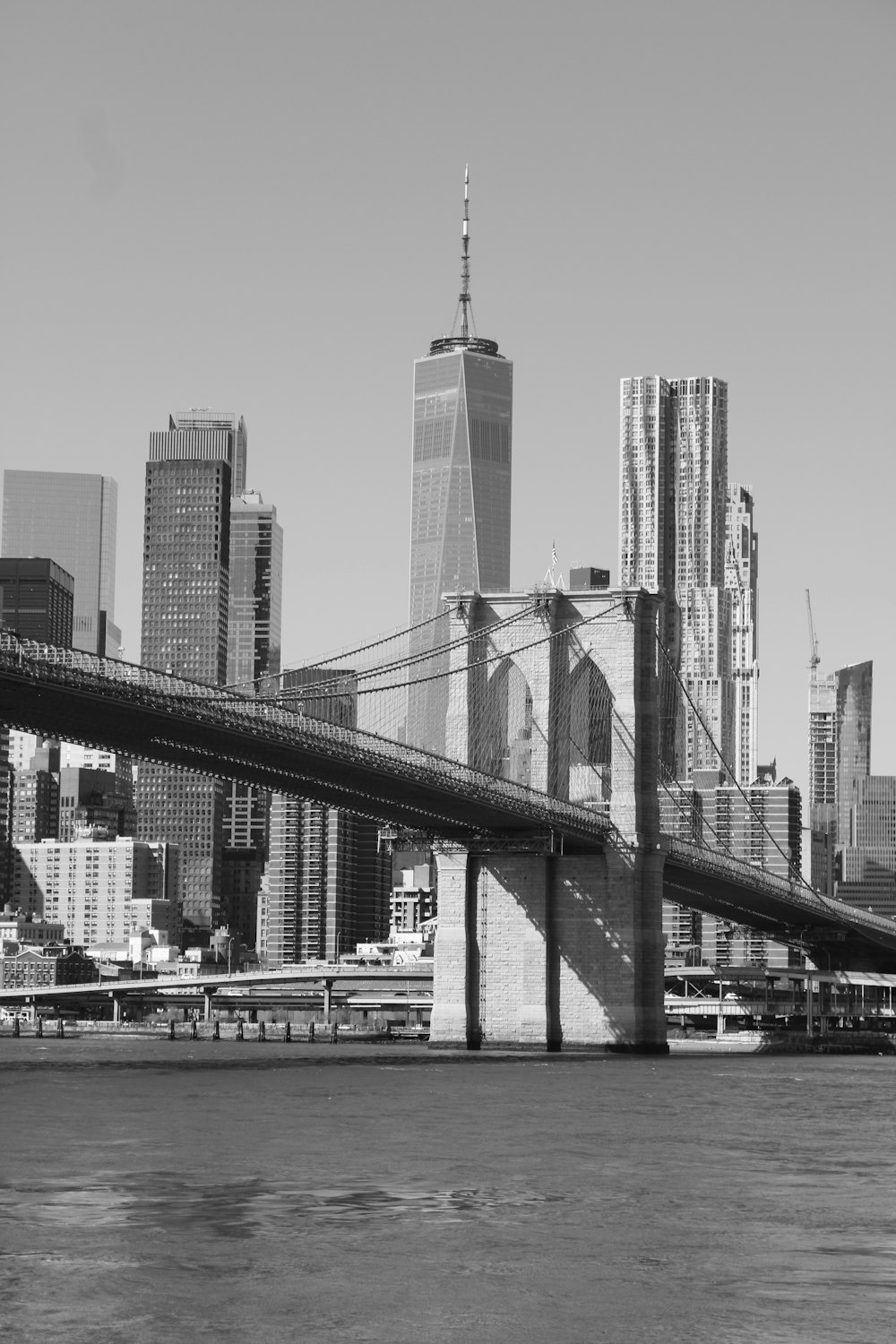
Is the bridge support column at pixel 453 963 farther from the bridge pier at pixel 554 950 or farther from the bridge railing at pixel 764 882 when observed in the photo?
the bridge railing at pixel 764 882

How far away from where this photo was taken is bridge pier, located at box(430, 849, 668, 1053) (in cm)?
7344

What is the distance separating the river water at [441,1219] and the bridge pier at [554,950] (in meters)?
24.7

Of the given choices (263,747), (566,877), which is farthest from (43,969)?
(263,747)

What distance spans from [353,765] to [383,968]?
302 feet

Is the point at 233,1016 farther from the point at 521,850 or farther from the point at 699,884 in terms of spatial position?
the point at 521,850

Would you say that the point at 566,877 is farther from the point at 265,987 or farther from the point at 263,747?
the point at 265,987

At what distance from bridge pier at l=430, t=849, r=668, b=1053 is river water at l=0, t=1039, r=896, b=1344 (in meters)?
24.7

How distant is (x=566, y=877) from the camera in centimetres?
7456

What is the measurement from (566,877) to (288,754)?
17.1 m

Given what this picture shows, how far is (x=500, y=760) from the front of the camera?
78250mm

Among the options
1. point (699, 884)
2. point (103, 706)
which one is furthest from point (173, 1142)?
point (699, 884)

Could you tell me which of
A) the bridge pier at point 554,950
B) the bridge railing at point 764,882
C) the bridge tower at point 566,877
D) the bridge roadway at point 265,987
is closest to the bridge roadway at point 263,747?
the bridge tower at point 566,877

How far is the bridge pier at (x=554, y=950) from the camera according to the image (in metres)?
73.4

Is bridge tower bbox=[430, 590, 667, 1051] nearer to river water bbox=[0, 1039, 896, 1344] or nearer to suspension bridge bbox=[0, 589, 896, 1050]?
suspension bridge bbox=[0, 589, 896, 1050]
